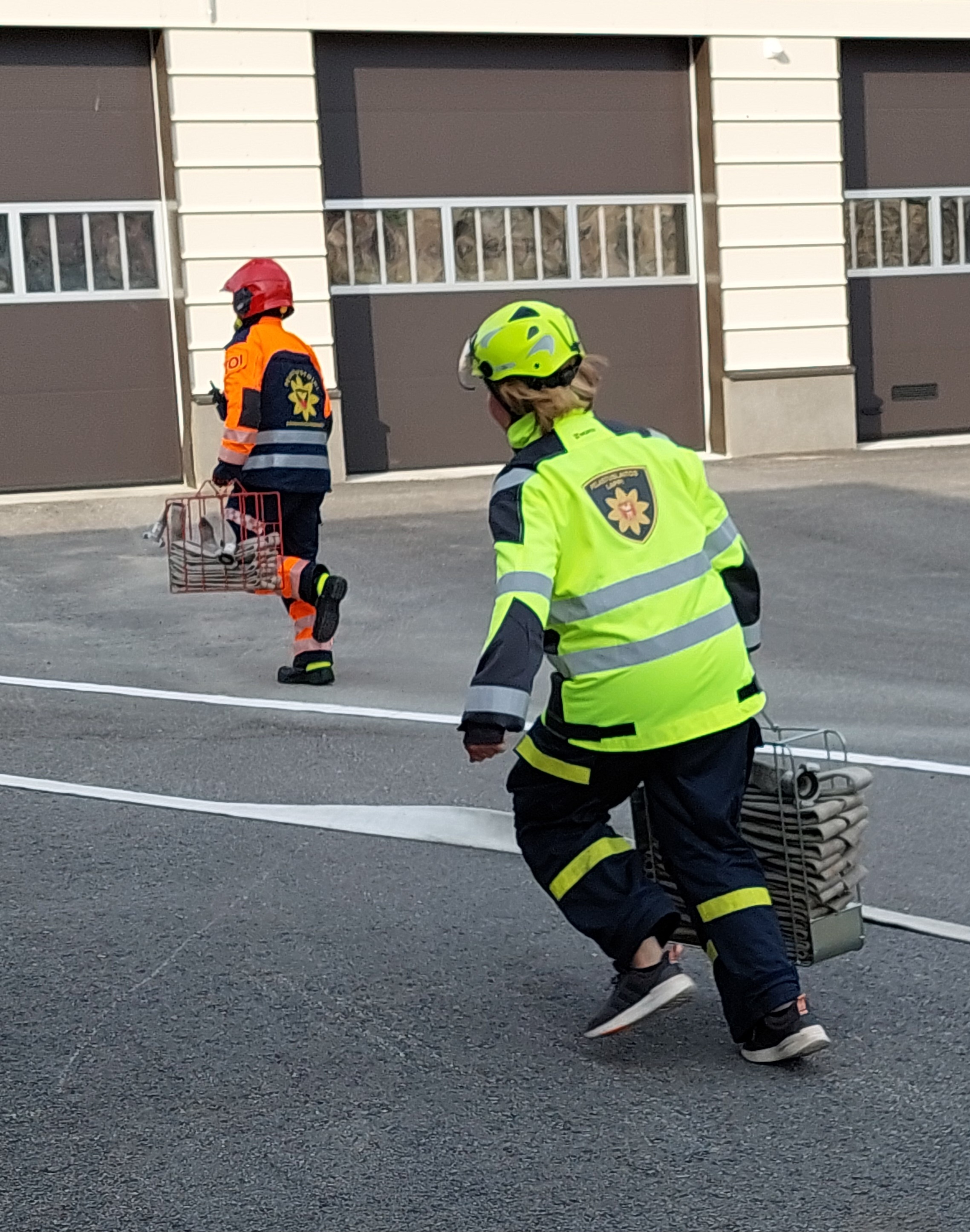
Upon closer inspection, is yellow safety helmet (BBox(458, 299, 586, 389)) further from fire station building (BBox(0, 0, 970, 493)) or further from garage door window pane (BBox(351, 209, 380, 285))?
garage door window pane (BBox(351, 209, 380, 285))

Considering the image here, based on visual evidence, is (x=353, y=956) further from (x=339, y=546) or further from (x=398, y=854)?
(x=339, y=546)

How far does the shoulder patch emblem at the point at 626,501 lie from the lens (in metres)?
4.37

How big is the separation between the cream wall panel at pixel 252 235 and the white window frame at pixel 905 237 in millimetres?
5803

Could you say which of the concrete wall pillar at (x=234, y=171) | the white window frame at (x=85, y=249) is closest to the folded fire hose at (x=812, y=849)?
the concrete wall pillar at (x=234, y=171)

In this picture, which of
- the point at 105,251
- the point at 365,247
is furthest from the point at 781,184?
the point at 105,251

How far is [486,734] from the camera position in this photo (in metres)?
4.19

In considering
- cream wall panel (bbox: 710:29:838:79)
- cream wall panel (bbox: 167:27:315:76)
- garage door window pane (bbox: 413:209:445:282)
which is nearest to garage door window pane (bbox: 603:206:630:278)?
cream wall panel (bbox: 710:29:838:79)

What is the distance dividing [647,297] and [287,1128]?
53.9 feet

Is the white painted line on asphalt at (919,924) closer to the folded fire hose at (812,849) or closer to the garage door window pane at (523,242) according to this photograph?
the folded fire hose at (812,849)

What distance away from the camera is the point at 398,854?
6.37m

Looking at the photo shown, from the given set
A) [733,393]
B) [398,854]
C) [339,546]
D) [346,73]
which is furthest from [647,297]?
[398,854]

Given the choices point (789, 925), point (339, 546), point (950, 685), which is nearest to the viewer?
point (789, 925)

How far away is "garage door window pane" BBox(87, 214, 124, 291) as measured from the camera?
17.9 m

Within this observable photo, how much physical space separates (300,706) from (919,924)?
419cm
